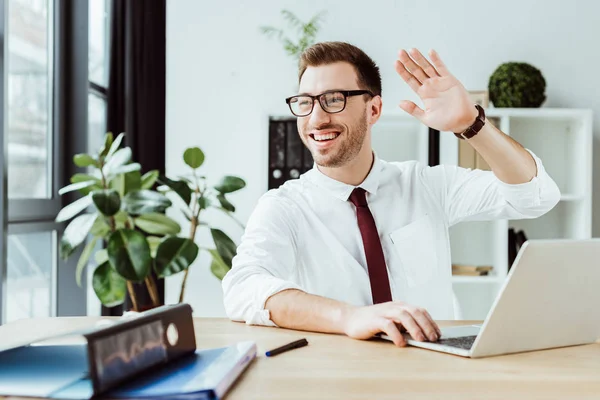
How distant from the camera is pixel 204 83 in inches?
143

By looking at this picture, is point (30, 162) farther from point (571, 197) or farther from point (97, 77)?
point (571, 197)

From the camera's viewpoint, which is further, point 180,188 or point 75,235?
point 180,188

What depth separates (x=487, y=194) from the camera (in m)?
1.81

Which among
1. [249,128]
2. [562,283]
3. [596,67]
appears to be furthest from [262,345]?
[596,67]

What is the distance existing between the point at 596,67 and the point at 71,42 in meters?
2.74

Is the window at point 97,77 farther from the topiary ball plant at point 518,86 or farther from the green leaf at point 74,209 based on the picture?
the topiary ball plant at point 518,86

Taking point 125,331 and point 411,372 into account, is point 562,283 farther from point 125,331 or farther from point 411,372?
point 125,331

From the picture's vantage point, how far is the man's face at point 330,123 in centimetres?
181

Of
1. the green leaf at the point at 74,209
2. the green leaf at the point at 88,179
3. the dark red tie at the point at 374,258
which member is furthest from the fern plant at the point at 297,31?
the dark red tie at the point at 374,258

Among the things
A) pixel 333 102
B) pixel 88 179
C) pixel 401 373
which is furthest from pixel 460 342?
pixel 88 179

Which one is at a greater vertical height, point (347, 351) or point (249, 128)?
point (249, 128)

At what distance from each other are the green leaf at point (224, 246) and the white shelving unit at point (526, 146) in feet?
3.22

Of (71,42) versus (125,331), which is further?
(71,42)

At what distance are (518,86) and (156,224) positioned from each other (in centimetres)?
190
